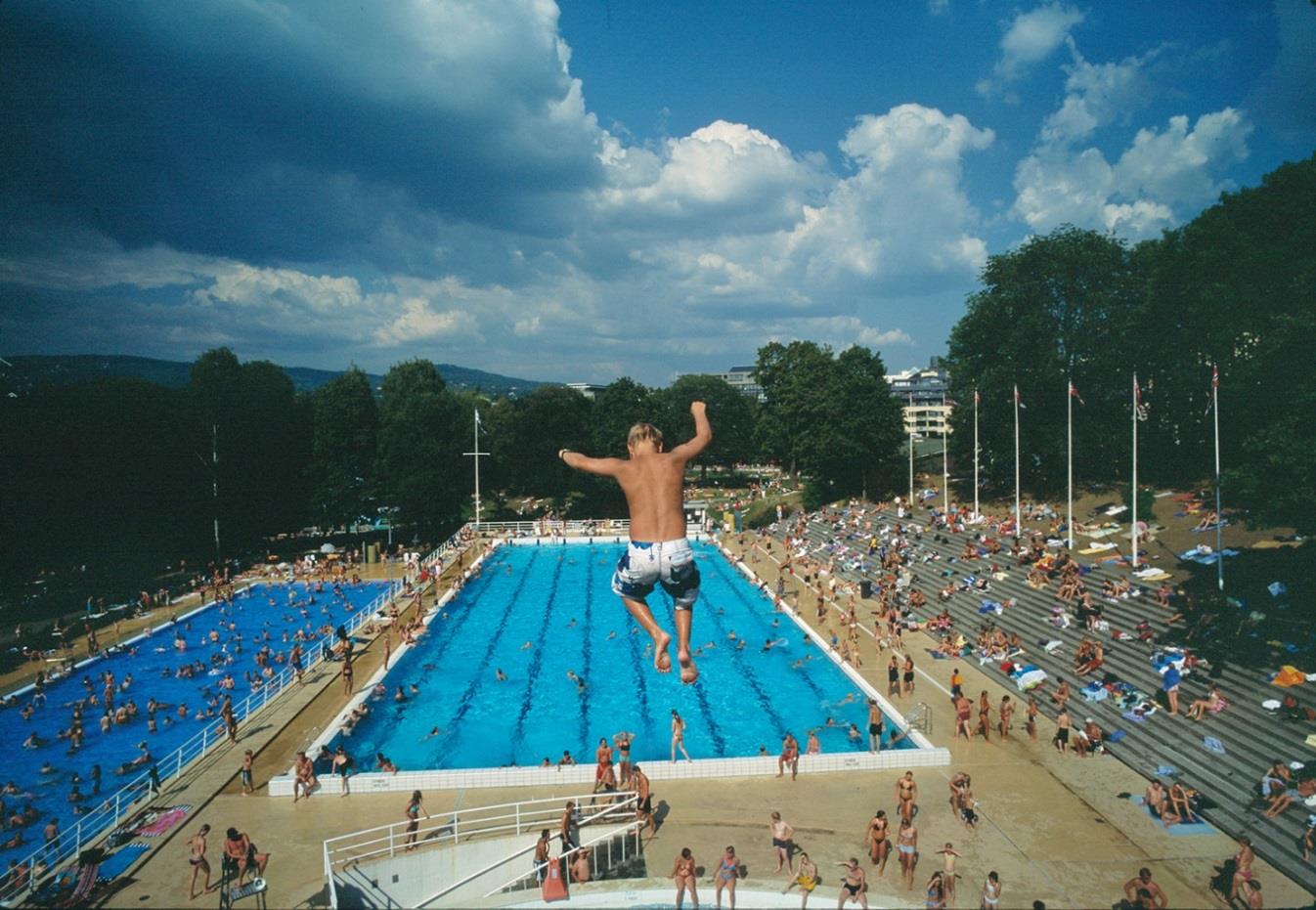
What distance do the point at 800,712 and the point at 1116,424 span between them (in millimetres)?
25379

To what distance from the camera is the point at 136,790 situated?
17.1 metres

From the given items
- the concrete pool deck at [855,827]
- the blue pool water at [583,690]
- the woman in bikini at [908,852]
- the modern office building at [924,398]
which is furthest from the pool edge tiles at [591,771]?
the modern office building at [924,398]

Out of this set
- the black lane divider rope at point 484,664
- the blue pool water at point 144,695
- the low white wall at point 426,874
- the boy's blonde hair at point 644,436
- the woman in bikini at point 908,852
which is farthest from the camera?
the black lane divider rope at point 484,664

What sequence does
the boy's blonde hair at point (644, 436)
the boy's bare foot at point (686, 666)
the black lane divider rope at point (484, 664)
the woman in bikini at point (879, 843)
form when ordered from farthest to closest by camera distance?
the black lane divider rope at point (484, 664) → the woman in bikini at point (879, 843) → the boy's blonde hair at point (644, 436) → the boy's bare foot at point (686, 666)

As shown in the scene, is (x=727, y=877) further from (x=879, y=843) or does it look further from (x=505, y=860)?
(x=505, y=860)

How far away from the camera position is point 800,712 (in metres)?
22.3

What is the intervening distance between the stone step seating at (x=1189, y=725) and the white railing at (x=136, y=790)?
19.9m

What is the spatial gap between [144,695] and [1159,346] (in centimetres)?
4283

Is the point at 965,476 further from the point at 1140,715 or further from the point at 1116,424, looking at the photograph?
the point at 1140,715

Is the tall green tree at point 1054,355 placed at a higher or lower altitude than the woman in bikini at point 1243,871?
higher

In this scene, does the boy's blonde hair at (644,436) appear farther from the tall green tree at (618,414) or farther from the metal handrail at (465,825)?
the tall green tree at (618,414)

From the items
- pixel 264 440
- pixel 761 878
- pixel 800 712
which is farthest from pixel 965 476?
pixel 264 440

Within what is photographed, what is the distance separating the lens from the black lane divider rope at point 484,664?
23250 mm

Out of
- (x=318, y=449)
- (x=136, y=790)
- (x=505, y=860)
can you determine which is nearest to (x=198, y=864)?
(x=505, y=860)
